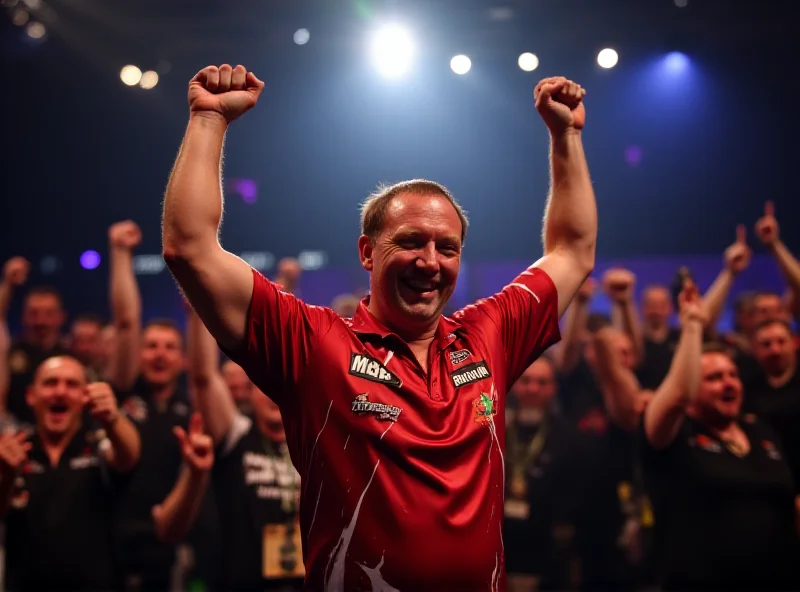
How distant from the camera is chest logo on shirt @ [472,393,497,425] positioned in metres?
1.93

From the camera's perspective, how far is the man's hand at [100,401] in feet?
11.0

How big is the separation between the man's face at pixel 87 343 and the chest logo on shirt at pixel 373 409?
4.51 metres

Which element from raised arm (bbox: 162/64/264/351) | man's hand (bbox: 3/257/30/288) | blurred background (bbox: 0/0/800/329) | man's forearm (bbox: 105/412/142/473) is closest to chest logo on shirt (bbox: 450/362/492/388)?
raised arm (bbox: 162/64/264/351)

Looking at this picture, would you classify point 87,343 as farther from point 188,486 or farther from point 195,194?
point 195,194

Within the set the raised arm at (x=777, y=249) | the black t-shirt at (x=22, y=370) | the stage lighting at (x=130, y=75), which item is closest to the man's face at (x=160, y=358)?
the black t-shirt at (x=22, y=370)

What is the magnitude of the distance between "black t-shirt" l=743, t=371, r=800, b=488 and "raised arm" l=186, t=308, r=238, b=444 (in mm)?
2783

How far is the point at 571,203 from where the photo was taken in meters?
2.34

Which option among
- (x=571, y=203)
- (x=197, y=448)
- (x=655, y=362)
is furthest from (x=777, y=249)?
(x=197, y=448)

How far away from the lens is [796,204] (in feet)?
28.2

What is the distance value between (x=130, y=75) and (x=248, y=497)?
19.3 feet

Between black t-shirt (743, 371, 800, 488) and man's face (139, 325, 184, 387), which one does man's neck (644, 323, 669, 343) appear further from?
man's face (139, 325, 184, 387)

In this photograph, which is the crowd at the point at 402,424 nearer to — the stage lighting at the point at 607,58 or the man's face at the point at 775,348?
the man's face at the point at 775,348

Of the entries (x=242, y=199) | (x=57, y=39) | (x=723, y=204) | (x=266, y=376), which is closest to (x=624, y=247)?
(x=723, y=204)

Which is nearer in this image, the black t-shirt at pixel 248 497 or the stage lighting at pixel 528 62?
the black t-shirt at pixel 248 497
